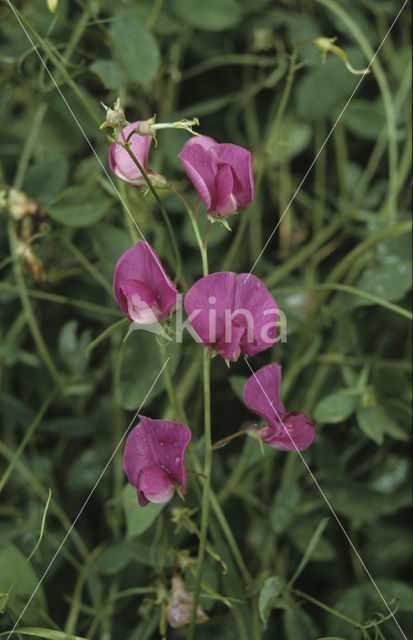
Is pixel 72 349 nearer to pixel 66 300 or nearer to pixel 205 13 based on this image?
pixel 66 300

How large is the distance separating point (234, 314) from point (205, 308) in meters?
0.02

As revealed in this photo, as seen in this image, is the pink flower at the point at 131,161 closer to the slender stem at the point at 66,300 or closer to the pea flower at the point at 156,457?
the pea flower at the point at 156,457

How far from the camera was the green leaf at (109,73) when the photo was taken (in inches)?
28.6

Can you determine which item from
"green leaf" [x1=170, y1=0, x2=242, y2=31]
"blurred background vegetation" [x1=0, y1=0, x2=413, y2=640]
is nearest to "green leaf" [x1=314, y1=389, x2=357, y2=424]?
"blurred background vegetation" [x1=0, y1=0, x2=413, y2=640]

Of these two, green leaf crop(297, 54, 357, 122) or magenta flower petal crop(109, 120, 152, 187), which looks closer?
magenta flower petal crop(109, 120, 152, 187)

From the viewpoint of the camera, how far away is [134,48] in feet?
2.50

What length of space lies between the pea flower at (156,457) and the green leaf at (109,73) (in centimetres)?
40

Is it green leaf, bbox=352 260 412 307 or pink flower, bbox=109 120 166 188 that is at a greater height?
pink flower, bbox=109 120 166 188

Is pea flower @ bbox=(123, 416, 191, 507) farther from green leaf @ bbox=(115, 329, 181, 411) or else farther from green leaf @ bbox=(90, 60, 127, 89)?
green leaf @ bbox=(90, 60, 127, 89)

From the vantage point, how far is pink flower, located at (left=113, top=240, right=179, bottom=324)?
1.62ft

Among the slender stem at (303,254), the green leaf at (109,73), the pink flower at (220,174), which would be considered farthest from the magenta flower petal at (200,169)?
the slender stem at (303,254)

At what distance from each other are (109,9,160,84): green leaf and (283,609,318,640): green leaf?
601mm

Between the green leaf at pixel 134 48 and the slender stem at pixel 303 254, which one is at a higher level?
the green leaf at pixel 134 48

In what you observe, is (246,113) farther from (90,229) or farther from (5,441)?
(5,441)
